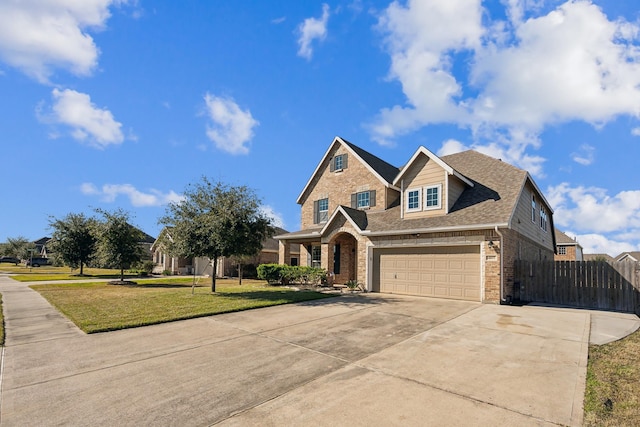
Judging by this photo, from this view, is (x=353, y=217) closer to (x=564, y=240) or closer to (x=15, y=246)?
(x=564, y=240)

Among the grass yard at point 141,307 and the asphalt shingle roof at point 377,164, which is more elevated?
the asphalt shingle roof at point 377,164

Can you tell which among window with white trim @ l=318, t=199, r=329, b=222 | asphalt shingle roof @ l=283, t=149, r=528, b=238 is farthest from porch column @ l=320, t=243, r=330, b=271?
window with white trim @ l=318, t=199, r=329, b=222

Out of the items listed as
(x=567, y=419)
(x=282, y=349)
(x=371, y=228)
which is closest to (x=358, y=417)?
(x=567, y=419)

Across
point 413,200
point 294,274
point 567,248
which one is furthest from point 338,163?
point 567,248

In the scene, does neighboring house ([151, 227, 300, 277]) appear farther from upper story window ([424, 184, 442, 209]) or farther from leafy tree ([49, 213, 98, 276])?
upper story window ([424, 184, 442, 209])

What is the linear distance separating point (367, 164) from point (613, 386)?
18259 mm

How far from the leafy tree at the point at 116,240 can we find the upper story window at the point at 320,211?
1381cm

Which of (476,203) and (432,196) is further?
(432,196)

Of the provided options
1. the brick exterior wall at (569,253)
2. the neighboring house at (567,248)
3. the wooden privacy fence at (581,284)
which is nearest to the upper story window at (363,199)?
the wooden privacy fence at (581,284)

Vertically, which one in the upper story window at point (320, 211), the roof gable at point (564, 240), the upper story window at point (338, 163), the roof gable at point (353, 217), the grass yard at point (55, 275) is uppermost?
the upper story window at point (338, 163)

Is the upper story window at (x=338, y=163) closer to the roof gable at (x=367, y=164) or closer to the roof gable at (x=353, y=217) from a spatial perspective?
the roof gable at (x=367, y=164)

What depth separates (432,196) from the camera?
17438 millimetres

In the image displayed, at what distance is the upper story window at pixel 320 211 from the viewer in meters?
24.9

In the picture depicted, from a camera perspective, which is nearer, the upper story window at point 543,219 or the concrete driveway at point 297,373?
the concrete driveway at point 297,373
